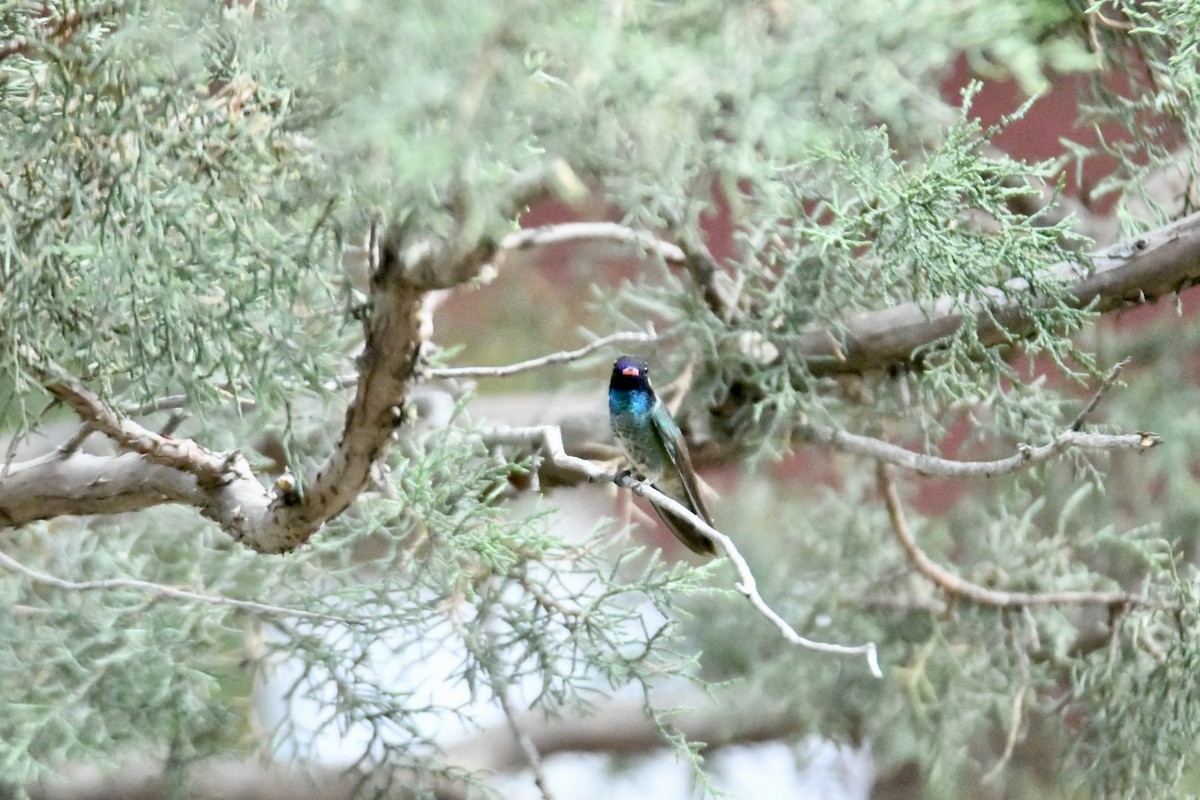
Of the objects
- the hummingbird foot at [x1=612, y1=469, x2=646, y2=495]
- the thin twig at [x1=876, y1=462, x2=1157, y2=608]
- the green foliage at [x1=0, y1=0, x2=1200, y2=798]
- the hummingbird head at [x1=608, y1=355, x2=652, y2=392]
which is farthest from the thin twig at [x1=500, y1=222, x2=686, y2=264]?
the thin twig at [x1=876, y1=462, x2=1157, y2=608]

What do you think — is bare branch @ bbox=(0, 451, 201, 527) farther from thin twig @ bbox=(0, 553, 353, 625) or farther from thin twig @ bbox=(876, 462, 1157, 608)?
thin twig @ bbox=(876, 462, 1157, 608)

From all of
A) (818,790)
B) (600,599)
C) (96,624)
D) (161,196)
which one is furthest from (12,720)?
(818,790)

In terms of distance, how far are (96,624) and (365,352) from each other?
35.8 inches

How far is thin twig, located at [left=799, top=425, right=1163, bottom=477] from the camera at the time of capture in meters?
0.91

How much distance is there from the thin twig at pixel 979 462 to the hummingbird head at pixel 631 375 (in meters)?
0.22

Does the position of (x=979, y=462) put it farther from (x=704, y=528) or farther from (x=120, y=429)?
(x=120, y=429)

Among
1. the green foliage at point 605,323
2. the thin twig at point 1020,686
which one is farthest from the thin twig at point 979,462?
the thin twig at point 1020,686

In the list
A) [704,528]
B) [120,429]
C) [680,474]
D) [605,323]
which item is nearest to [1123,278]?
[680,474]

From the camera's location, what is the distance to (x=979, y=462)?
1.13 meters

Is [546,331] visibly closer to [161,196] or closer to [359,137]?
[161,196]

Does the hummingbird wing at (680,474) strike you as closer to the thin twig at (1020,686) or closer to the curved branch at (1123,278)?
the curved branch at (1123,278)

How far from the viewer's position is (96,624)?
1.65 meters

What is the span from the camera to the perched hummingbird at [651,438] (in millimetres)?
1567

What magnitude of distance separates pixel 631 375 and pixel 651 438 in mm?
82
